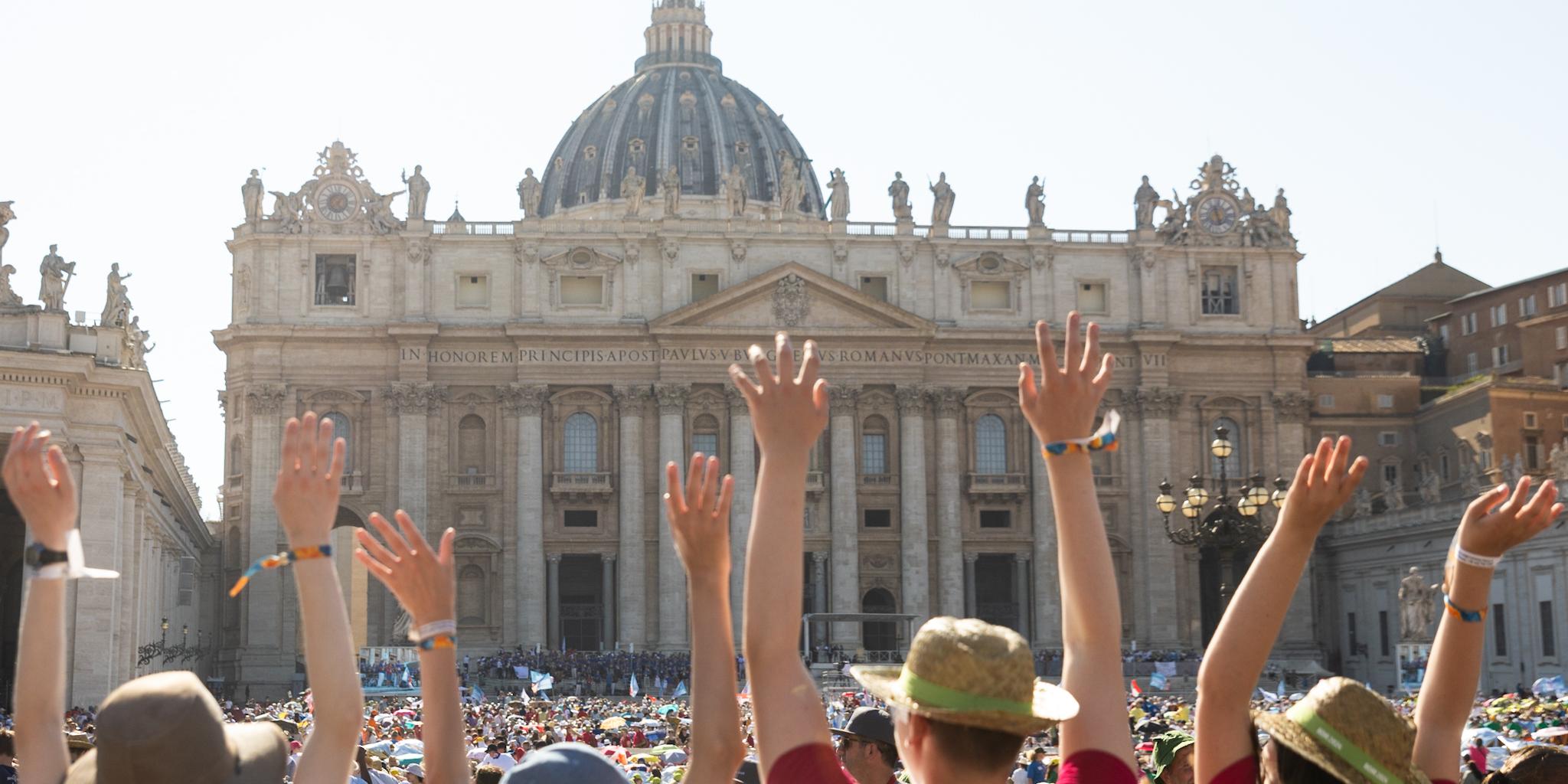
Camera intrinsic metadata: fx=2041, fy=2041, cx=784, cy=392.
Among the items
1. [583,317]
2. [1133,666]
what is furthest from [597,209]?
[1133,666]

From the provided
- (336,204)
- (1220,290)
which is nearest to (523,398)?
(336,204)

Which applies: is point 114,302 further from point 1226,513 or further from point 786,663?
point 786,663

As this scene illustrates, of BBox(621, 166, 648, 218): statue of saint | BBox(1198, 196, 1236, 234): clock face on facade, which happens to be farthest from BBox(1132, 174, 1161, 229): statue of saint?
BBox(621, 166, 648, 218): statue of saint

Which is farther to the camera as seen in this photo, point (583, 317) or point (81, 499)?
point (583, 317)

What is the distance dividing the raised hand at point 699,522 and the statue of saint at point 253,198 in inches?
2597

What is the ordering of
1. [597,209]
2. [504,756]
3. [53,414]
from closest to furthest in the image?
[504,756] → [53,414] → [597,209]

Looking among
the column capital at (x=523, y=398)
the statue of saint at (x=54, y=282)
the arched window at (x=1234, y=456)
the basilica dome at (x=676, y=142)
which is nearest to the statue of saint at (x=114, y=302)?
the statue of saint at (x=54, y=282)

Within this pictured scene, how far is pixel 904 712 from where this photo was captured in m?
4.76

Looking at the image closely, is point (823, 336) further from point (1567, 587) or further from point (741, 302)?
point (1567, 587)

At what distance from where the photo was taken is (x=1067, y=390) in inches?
207

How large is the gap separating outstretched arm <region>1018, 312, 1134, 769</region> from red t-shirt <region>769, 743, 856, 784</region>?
0.63 m

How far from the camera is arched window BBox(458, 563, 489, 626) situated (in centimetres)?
6806

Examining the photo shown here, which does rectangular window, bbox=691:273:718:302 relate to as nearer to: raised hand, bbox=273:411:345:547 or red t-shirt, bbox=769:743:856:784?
raised hand, bbox=273:411:345:547

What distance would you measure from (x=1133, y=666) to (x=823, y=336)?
53.5ft
